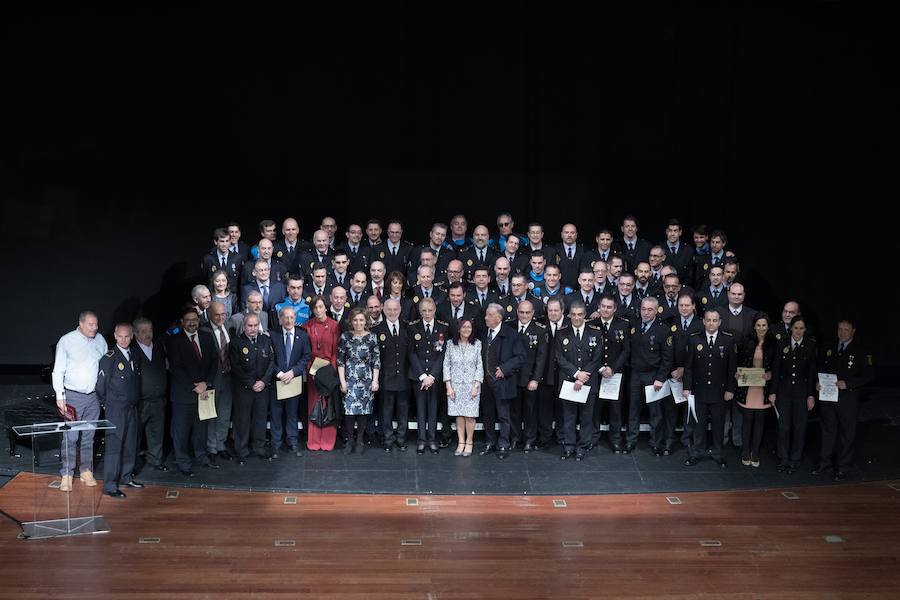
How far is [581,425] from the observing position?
30.0 ft

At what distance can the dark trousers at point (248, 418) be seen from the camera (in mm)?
8867

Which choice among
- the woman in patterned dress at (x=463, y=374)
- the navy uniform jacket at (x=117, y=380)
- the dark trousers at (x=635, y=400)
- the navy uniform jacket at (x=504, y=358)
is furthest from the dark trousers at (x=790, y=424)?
the navy uniform jacket at (x=117, y=380)

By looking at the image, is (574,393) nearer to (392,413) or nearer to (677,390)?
(677,390)

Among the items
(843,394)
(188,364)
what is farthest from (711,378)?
(188,364)

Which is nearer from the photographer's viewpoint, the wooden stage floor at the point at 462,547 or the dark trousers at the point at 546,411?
the wooden stage floor at the point at 462,547

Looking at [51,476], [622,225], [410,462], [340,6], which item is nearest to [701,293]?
[622,225]

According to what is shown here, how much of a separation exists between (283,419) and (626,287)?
3131 millimetres

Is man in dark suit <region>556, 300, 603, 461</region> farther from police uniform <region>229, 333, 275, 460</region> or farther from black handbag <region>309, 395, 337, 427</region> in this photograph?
police uniform <region>229, 333, 275, 460</region>

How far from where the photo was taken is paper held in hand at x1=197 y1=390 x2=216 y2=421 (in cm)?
856

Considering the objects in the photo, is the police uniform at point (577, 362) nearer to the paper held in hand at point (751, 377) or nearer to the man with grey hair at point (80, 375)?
the paper held in hand at point (751, 377)

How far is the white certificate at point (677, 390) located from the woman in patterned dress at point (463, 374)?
158 centimetres

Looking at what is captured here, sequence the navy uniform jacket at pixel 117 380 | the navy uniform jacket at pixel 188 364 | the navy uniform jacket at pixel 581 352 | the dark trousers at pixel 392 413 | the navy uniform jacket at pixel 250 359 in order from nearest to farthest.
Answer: the navy uniform jacket at pixel 117 380
the navy uniform jacket at pixel 188 364
the navy uniform jacket at pixel 250 359
the navy uniform jacket at pixel 581 352
the dark trousers at pixel 392 413

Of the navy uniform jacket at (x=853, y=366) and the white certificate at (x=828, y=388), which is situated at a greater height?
the navy uniform jacket at (x=853, y=366)

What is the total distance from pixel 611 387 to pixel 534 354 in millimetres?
687
